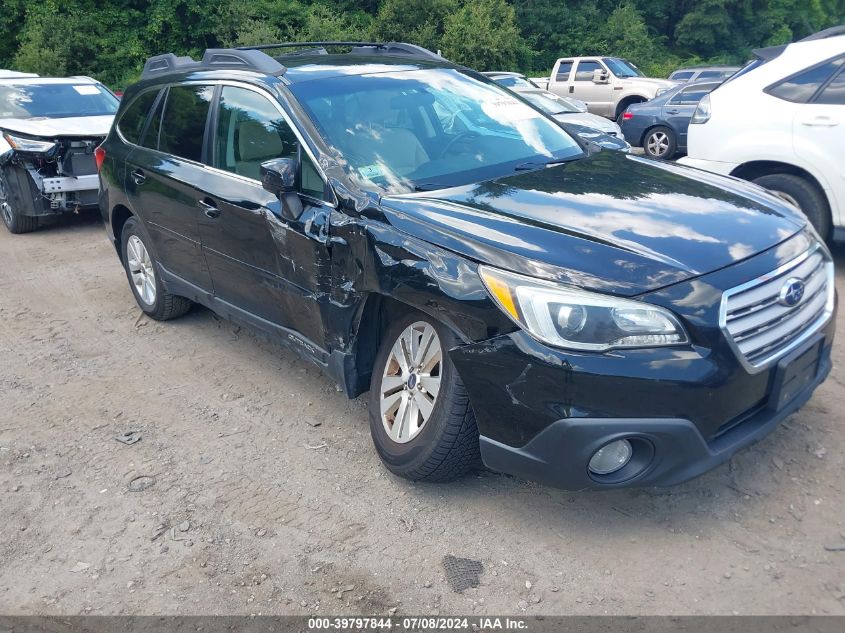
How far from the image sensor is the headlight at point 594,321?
2662 millimetres

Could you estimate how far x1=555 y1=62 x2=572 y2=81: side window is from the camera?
2072 cm

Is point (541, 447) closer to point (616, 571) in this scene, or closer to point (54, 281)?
point (616, 571)

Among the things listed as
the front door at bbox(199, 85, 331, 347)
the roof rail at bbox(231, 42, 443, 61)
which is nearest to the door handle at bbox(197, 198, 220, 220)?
the front door at bbox(199, 85, 331, 347)

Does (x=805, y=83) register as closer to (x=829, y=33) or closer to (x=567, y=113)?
(x=829, y=33)

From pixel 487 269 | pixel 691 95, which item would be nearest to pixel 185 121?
pixel 487 269

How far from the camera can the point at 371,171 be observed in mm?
3568

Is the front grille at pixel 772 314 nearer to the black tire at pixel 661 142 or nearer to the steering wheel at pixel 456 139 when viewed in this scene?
the steering wheel at pixel 456 139

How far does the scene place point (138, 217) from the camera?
17.4 feet

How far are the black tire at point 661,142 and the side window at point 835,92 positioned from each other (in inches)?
294

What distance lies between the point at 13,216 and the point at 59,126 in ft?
3.71

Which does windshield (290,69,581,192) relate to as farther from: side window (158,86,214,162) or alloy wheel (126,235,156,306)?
alloy wheel (126,235,156,306)

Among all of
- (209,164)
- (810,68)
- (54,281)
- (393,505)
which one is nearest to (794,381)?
(393,505)

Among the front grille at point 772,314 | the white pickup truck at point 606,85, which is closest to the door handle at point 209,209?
the front grille at point 772,314

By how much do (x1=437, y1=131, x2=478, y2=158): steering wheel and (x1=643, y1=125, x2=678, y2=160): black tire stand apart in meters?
9.87
